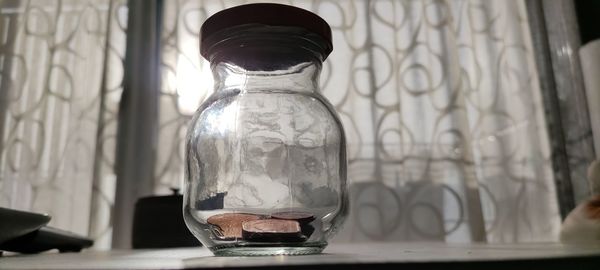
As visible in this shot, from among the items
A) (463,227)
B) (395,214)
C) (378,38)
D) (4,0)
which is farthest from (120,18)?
(463,227)

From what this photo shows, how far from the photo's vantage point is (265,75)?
1.35ft

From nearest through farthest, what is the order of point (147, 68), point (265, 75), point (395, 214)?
point (265, 75), point (395, 214), point (147, 68)

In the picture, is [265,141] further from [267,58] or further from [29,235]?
[29,235]

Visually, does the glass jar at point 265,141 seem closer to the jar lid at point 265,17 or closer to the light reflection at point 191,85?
the jar lid at point 265,17

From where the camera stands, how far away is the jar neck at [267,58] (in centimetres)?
37

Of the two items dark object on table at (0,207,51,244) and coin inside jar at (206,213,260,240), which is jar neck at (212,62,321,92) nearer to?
coin inside jar at (206,213,260,240)

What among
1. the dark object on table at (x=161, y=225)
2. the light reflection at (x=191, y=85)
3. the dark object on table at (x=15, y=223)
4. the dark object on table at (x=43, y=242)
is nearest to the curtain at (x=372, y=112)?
the light reflection at (x=191, y=85)

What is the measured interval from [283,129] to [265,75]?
6 centimetres

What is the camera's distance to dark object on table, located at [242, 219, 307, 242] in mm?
349

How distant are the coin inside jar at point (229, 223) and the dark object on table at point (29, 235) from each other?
0.82 feet

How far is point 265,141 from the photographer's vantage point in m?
0.44

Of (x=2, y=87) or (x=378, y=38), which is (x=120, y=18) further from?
(x=378, y=38)

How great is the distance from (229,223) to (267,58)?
0.14 meters

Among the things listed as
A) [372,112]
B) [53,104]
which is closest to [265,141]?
[372,112]
